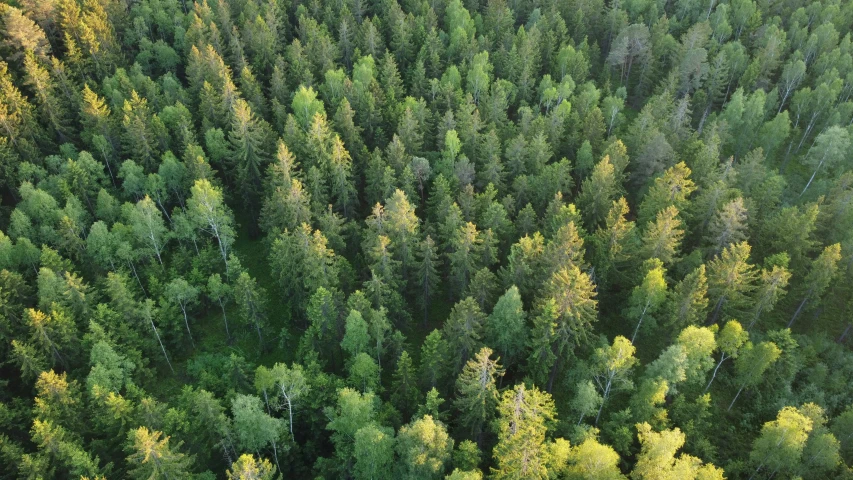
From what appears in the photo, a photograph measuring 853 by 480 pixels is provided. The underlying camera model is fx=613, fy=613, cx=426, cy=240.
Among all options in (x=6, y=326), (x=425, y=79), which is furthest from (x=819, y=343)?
(x=6, y=326)

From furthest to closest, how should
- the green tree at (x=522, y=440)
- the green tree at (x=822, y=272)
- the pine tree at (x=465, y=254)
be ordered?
the green tree at (x=822, y=272)
the pine tree at (x=465, y=254)
the green tree at (x=522, y=440)

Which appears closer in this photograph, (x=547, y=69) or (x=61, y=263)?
(x=61, y=263)

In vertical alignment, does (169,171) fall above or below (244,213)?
above

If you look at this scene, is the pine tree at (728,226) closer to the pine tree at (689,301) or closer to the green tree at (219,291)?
the pine tree at (689,301)

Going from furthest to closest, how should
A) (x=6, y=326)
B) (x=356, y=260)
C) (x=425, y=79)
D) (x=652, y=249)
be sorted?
(x=425, y=79) → (x=356, y=260) → (x=652, y=249) → (x=6, y=326)

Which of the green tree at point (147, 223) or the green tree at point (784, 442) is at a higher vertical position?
the green tree at point (147, 223)

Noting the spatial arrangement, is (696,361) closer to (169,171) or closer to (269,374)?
(269,374)

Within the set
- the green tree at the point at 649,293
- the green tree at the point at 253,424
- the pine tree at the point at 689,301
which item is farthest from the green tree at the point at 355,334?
the pine tree at the point at 689,301

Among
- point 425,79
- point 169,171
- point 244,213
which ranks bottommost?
point 244,213
